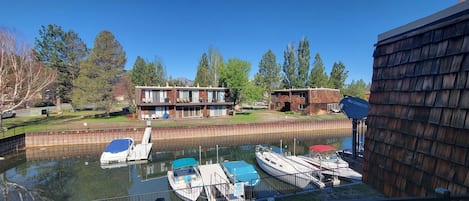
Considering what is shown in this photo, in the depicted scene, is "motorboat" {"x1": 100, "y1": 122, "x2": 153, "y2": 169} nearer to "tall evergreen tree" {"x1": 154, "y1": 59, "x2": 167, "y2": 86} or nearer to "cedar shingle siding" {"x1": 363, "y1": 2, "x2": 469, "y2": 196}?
"cedar shingle siding" {"x1": 363, "y1": 2, "x2": 469, "y2": 196}

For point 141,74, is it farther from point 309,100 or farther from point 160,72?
point 309,100

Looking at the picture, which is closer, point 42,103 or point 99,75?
point 99,75

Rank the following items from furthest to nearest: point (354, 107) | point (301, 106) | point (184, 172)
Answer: point (301, 106) → point (184, 172) → point (354, 107)

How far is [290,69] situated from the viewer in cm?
5409

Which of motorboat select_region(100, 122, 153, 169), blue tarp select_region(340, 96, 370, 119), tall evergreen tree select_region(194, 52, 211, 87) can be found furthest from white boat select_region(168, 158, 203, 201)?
A: tall evergreen tree select_region(194, 52, 211, 87)

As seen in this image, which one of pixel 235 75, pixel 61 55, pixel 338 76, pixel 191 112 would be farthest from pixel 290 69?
pixel 61 55

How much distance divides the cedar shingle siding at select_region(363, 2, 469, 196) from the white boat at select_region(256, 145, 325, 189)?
7.06 m

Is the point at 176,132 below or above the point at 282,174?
above

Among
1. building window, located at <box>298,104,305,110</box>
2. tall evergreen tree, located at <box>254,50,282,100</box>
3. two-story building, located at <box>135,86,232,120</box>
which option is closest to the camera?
two-story building, located at <box>135,86,232,120</box>

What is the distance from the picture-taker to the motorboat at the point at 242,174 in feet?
40.7

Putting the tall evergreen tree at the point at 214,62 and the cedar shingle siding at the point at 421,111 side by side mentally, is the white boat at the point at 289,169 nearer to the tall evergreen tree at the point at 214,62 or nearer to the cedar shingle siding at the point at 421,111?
the cedar shingle siding at the point at 421,111

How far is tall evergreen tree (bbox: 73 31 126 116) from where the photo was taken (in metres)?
32.4

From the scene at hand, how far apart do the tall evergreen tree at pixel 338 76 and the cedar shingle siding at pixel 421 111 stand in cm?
5136

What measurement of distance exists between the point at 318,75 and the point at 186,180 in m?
45.6
